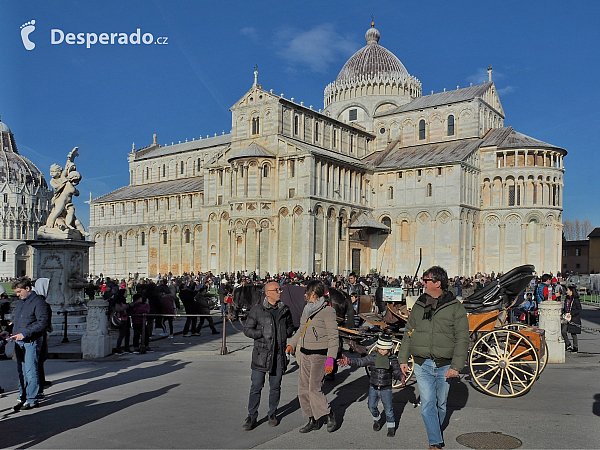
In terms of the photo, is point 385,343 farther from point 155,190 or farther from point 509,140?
point 155,190

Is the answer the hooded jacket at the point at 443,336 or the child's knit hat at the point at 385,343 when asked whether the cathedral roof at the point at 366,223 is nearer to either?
the child's knit hat at the point at 385,343

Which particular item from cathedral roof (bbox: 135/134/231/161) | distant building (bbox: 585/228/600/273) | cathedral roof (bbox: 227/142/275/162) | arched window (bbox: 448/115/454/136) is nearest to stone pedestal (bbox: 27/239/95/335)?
cathedral roof (bbox: 227/142/275/162)

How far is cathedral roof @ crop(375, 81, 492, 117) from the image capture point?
55528 mm

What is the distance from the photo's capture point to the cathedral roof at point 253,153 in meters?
47.7

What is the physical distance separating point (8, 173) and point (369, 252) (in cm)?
10161

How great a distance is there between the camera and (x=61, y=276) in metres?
15.7

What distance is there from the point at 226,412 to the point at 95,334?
6.18 meters

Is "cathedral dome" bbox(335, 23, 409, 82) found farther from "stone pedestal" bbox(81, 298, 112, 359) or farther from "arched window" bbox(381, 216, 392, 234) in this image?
"stone pedestal" bbox(81, 298, 112, 359)

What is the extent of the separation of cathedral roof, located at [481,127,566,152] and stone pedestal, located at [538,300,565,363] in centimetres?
4131

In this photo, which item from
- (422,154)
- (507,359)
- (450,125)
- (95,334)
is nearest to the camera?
(507,359)

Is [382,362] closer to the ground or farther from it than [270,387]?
farther from it

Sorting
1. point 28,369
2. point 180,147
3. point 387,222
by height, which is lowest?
point 28,369

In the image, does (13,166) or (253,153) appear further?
(13,166)

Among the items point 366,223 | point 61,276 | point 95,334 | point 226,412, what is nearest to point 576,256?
point 366,223
